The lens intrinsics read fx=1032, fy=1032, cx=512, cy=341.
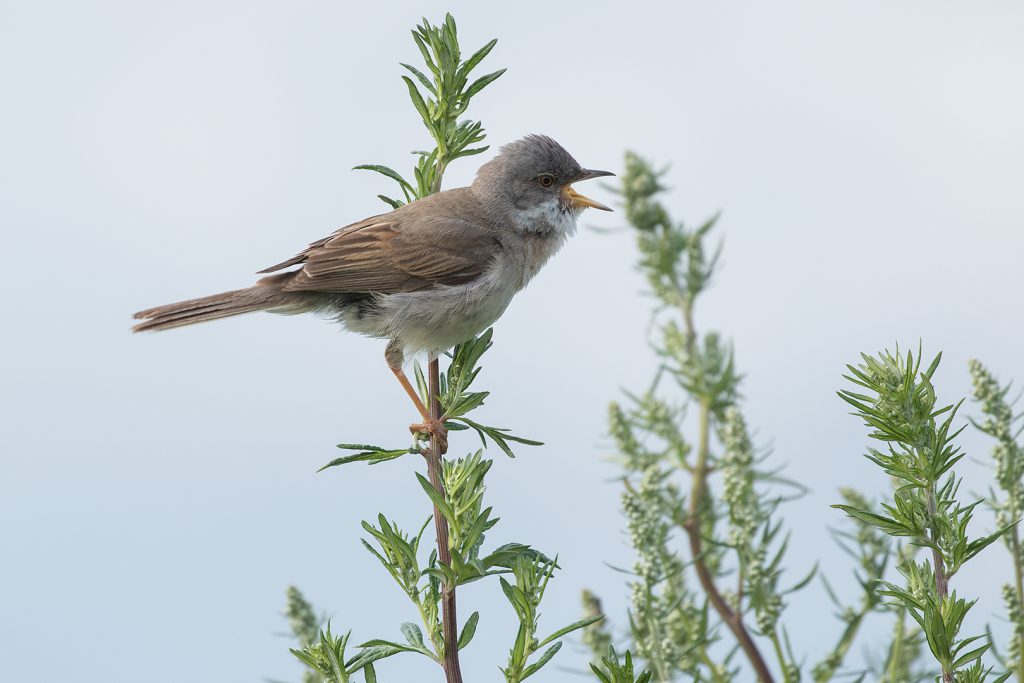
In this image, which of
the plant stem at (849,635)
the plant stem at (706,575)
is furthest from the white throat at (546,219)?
the plant stem at (849,635)

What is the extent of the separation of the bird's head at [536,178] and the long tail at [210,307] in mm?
1207

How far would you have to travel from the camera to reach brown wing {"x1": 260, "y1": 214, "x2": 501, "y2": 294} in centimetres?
449

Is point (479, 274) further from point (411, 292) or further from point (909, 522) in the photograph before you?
point (909, 522)

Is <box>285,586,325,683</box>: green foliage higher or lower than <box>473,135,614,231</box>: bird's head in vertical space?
lower

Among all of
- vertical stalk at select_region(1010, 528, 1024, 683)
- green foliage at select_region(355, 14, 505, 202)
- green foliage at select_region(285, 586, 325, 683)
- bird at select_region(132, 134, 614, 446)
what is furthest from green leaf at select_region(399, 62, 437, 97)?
vertical stalk at select_region(1010, 528, 1024, 683)

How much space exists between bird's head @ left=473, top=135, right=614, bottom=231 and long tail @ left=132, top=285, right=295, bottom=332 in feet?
3.96

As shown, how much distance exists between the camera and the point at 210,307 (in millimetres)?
4668

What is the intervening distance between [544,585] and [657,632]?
109 centimetres

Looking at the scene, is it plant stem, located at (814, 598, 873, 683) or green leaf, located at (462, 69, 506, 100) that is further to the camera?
plant stem, located at (814, 598, 873, 683)

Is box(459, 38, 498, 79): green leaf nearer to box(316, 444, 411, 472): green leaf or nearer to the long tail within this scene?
box(316, 444, 411, 472): green leaf

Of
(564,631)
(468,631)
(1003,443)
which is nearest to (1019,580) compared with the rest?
(1003,443)

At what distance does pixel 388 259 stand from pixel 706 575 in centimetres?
192

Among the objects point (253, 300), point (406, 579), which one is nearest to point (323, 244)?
point (253, 300)

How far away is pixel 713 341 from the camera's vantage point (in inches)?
180
